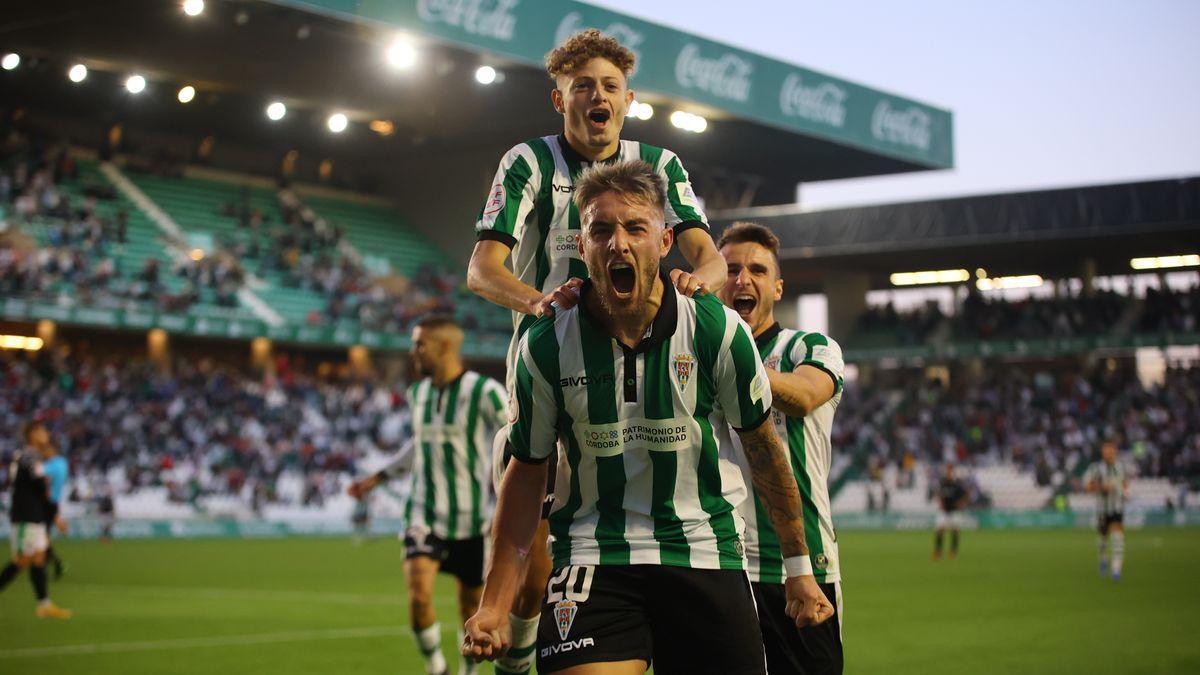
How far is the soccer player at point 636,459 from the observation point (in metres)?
4.15

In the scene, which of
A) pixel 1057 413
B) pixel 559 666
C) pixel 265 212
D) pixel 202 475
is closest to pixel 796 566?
pixel 559 666

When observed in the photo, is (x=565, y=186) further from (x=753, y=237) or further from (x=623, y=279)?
(x=623, y=279)

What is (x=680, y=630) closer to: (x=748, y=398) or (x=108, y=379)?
(x=748, y=398)

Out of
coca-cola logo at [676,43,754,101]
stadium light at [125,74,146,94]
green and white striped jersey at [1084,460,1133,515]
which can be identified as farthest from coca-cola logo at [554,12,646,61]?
green and white striped jersey at [1084,460,1133,515]

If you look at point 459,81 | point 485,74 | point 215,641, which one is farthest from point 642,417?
point 459,81

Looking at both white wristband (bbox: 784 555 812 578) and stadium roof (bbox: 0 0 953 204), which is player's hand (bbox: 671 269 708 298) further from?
stadium roof (bbox: 0 0 953 204)

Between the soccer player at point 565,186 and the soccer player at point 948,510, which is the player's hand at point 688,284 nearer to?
the soccer player at point 565,186

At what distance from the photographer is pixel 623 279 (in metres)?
4.11

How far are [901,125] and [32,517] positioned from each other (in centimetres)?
3581

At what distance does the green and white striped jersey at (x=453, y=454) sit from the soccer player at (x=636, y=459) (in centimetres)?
552

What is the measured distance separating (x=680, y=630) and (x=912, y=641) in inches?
361

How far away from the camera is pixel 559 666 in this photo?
4070 millimetres

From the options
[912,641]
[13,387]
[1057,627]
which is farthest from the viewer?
[13,387]

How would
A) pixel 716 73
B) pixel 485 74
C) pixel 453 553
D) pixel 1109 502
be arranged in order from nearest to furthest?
pixel 453 553, pixel 1109 502, pixel 485 74, pixel 716 73
